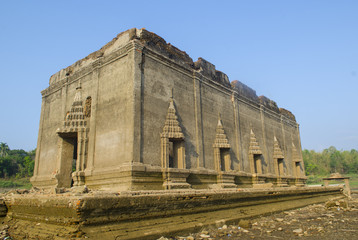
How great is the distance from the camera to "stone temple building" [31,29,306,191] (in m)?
9.05

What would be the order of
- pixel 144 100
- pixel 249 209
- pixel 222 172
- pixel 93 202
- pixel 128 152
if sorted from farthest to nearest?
pixel 222 172, pixel 144 100, pixel 128 152, pixel 249 209, pixel 93 202

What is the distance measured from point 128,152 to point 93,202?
4368mm

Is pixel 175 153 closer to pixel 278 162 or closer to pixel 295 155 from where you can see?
pixel 278 162

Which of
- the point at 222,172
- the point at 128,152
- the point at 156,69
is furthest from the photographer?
the point at 222,172

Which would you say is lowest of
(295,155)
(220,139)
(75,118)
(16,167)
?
(295,155)

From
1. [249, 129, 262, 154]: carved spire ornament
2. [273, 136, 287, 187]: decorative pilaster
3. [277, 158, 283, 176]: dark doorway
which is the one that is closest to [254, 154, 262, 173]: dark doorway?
[249, 129, 262, 154]: carved spire ornament

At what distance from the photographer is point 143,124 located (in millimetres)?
9195

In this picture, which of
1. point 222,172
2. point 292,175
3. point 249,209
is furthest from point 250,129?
point 249,209

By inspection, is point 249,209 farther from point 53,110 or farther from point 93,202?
point 53,110

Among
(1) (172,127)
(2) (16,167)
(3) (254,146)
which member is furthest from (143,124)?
(2) (16,167)

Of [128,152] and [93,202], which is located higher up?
[128,152]

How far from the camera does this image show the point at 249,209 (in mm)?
7996

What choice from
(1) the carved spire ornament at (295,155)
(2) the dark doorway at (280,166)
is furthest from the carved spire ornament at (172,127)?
(1) the carved spire ornament at (295,155)

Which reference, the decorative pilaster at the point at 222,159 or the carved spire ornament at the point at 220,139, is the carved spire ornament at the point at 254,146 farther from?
the carved spire ornament at the point at 220,139
